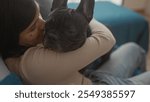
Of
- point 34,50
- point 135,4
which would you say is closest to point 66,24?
point 34,50

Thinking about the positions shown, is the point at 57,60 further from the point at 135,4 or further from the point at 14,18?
the point at 135,4

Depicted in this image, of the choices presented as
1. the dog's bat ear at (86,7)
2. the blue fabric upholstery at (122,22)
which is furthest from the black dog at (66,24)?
the blue fabric upholstery at (122,22)

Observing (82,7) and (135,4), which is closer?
(82,7)

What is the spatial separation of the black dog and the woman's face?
2 cm

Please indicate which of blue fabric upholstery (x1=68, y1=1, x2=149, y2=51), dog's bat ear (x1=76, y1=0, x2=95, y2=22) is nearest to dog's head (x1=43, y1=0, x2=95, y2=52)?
dog's bat ear (x1=76, y1=0, x2=95, y2=22)

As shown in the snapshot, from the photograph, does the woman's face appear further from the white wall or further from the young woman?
the white wall

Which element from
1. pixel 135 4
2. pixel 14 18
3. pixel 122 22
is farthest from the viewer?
pixel 122 22

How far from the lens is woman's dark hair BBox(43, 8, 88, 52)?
0.54 meters

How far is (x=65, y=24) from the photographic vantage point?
54 centimetres

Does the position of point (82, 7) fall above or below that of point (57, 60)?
above

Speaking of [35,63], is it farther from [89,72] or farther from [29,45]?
[89,72]

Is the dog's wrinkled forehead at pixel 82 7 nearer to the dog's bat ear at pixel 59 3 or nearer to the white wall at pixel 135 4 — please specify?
the dog's bat ear at pixel 59 3

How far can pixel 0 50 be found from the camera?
0.59 m

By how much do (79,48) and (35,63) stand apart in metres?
0.11
